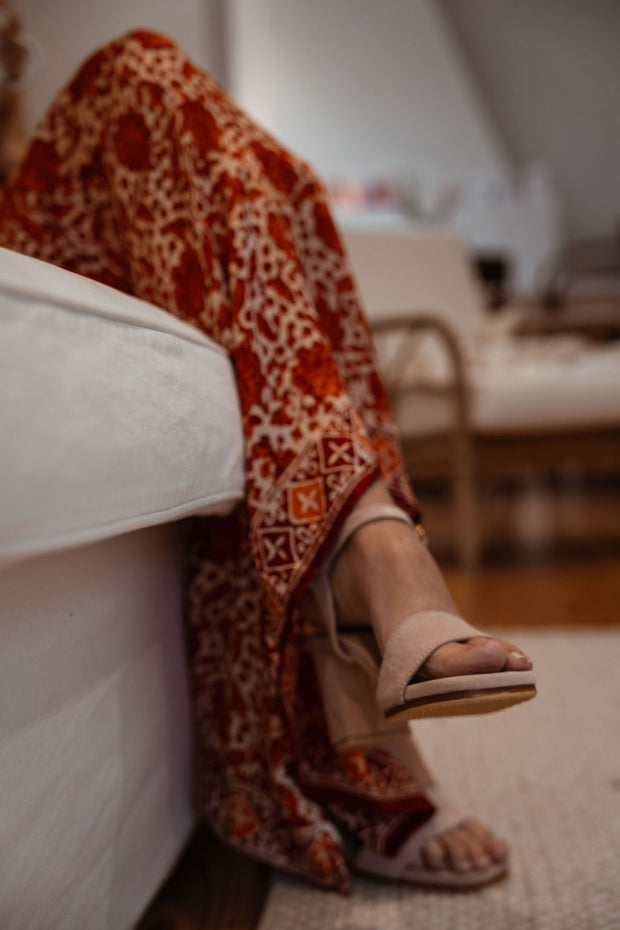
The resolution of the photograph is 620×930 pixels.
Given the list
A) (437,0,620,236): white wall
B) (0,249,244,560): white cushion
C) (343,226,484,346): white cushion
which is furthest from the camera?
(437,0,620,236): white wall

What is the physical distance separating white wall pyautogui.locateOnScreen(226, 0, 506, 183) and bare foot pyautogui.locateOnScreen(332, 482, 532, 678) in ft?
18.0

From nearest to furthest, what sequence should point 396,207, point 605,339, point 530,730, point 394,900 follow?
point 394,900, point 530,730, point 605,339, point 396,207

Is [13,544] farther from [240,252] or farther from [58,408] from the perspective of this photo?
[240,252]

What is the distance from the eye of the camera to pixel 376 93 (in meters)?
6.61

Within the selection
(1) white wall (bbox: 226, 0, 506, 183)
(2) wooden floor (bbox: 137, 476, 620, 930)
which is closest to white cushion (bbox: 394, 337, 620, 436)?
(2) wooden floor (bbox: 137, 476, 620, 930)

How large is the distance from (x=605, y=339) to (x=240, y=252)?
2178mm

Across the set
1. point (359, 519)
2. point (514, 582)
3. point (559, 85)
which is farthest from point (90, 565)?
point (559, 85)

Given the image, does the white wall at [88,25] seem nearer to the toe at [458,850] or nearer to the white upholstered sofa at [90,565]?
the white upholstered sofa at [90,565]

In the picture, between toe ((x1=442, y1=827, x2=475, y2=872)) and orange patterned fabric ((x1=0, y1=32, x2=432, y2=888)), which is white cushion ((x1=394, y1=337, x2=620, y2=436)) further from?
toe ((x1=442, y1=827, x2=475, y2=872))

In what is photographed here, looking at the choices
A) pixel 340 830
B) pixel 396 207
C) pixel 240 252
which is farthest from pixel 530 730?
pixel 396 207

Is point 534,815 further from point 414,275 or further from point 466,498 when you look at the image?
point 414,275

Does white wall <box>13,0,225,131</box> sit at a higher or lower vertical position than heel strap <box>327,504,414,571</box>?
higher

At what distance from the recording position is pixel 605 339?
2627 mm

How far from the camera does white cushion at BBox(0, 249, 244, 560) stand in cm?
36
